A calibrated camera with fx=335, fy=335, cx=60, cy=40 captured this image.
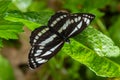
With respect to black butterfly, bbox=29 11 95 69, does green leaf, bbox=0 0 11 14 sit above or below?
above

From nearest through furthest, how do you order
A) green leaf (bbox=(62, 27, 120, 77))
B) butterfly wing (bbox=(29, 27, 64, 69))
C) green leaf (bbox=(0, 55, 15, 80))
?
butterfly wing (bbox=(29, 27, 64, 69)) < green leaf (bbox=(62, 27, 120, 77)) < green leaf (bbox=(0, 55, 15, 80))

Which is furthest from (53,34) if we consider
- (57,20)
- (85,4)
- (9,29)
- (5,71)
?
(5,71)

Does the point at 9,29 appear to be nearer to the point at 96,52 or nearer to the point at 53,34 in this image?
the point at 53,34

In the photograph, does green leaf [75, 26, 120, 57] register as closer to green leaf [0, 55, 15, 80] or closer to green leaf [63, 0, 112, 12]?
green leaf [63, 0, 112, 12]

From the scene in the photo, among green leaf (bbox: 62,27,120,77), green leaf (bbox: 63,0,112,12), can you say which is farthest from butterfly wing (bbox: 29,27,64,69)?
green leaf (bbox: 63,0,112,12)

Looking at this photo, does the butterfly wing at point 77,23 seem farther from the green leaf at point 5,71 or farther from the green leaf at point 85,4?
the green leaf at point 5,71

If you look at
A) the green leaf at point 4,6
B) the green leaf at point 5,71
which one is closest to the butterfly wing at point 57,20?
the green leaf at point 4,6

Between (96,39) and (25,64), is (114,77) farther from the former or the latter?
(25,64)
